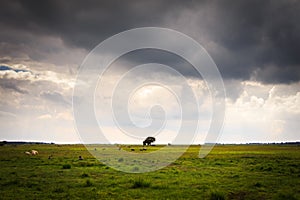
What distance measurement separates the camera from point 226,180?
19922 millimetres

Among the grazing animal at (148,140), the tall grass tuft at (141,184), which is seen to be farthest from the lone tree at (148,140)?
the tall grass tuft at (141,184)

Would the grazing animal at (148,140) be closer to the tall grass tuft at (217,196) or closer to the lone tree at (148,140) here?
the lone tree at (148,140)

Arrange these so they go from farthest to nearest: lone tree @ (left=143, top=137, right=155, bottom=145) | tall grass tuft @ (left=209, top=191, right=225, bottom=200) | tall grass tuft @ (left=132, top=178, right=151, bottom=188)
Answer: lone tree @ (left=143, top=137, right=155, bottom=145) → tall grass tuft @ (left=132, top=178, right=151, bottom=188) → tall grass tuft @ (left=209, top=191, right=225, bottom=200)

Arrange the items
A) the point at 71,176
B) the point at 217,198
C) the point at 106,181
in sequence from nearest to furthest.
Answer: the point at 217,198 < the point at 106,181 < the point at 71,176

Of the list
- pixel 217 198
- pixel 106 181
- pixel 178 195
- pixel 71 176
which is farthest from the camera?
pixel 71 176

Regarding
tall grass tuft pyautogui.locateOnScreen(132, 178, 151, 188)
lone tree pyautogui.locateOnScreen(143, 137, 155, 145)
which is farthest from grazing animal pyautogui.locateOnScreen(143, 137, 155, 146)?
tall grass tuft pyautogui.locateOnScreen(132, 178, 151, 188)

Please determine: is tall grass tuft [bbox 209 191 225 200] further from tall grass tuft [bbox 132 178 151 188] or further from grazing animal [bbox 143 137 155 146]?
grazing animal [bbox 143 137 155 146]

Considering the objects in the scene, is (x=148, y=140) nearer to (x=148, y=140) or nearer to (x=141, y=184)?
(x=148, y=140)

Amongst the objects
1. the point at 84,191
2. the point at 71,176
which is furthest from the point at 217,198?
the point at 71,176

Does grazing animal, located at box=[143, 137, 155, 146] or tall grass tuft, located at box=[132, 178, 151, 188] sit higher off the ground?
grazing animal, located at box=[143, 137, 155, 146]

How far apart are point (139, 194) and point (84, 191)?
3.21 meters

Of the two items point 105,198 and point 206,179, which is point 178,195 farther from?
point 206,179

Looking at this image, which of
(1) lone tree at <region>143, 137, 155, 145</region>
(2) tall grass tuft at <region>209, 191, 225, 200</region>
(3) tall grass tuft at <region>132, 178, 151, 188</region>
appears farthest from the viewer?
(1) lone tree at <region>143, 137, 155, 145</region>

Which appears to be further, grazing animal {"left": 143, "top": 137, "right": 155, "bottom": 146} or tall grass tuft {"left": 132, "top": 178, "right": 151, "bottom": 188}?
grazing animal {"left": 143, "top": 137, "right": 155, "bottom": 146}
